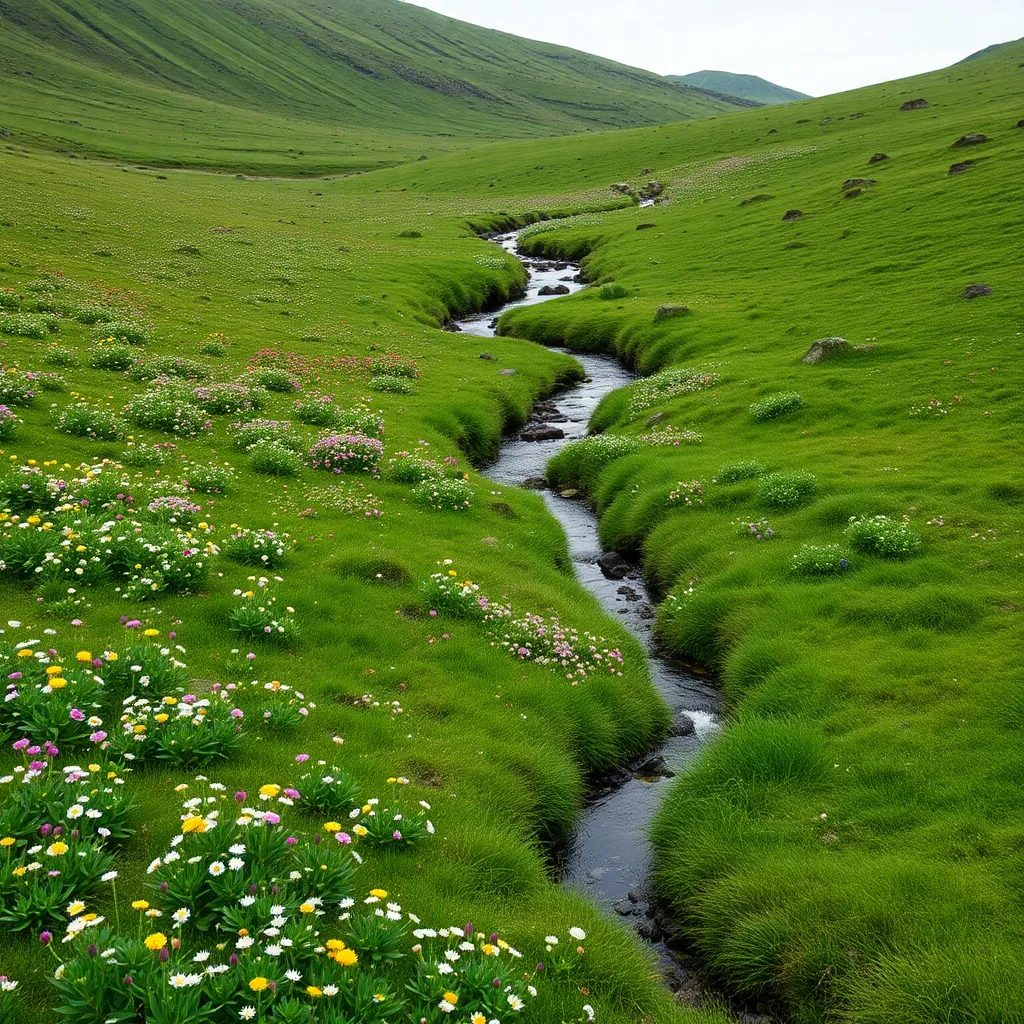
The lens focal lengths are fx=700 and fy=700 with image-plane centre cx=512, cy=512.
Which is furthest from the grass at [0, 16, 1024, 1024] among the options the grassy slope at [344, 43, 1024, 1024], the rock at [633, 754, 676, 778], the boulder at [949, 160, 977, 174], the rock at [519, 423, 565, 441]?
the boulder at [949, 160, 977, 174]

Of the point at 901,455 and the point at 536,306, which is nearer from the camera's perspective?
the point at 901,455

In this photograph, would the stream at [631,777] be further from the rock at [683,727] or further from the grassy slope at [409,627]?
the grassy slope at [409,627]

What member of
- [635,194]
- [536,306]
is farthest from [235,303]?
[635,194]

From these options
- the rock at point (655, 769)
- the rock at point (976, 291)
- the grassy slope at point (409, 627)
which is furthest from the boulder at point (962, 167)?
the rock at point (655, 769)

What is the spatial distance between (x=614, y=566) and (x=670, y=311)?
1001 inches

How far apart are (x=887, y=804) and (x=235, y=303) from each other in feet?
129

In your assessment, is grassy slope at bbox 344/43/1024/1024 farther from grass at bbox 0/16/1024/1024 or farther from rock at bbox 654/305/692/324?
rock at bbox 654/305/692/324

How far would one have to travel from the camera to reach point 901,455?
68.9ft

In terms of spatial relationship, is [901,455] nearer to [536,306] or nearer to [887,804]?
[887,804]

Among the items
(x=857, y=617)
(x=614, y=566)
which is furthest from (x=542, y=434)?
(x=857, y=617)

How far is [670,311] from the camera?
41.3 meters

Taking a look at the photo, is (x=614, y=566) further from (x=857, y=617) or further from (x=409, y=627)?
(x=409, y=627)

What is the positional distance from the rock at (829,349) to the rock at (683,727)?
69.0 feet

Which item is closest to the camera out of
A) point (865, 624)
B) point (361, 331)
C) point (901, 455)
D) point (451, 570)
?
point (865, 624)
